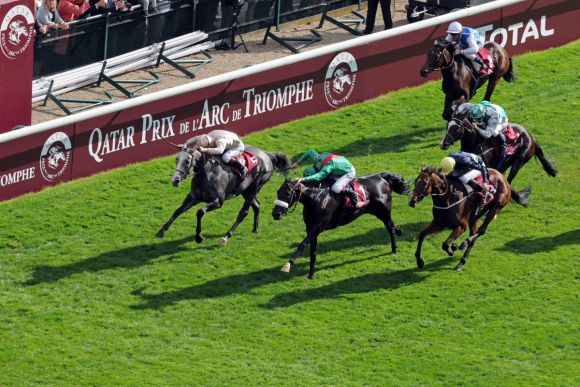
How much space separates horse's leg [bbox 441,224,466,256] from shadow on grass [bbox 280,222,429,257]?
128 cm

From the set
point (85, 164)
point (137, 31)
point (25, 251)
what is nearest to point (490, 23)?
point (137, 31)

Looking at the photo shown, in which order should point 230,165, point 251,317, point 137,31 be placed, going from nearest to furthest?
point 251,317
point 230,165
point 137,31

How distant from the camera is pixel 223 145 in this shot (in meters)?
27.9

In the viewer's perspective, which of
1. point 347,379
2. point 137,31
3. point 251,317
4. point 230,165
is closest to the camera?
point 347,379

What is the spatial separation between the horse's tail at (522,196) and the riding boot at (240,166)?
4.48 m

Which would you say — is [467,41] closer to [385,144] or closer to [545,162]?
[385,144]

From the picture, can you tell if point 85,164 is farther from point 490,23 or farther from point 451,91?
point 490,23

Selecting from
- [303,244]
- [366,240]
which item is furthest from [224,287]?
[366,240]

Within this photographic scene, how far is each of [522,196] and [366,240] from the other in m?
2.73

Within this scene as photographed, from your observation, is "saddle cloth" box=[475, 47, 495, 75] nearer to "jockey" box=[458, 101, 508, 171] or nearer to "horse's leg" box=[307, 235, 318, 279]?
"jockey" box=[458, 101, 508, 171]

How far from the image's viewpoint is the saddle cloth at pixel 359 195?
88.5 ft

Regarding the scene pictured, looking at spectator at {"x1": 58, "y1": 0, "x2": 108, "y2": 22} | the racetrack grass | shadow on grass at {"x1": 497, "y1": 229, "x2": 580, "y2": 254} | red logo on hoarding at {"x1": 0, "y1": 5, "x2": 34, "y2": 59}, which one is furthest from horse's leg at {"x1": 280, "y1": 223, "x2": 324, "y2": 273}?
spectator at {"x1": 58, "y1": 0, "x2": 108, "y2": 22}

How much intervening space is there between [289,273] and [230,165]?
2.13m

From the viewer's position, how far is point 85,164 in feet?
99.7
